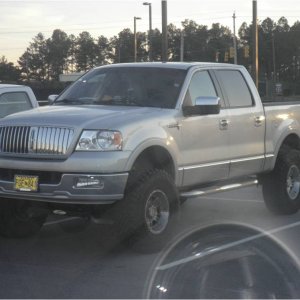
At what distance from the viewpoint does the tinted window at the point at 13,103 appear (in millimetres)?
9664

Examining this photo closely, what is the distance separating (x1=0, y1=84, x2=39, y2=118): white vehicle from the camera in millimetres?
9680

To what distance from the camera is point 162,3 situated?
2877cm

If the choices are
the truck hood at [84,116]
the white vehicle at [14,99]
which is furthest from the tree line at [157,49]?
the truck hood at [84,116]

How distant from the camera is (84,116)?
6.53 meters

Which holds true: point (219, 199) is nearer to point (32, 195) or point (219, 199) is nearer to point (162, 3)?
point (32, 195)

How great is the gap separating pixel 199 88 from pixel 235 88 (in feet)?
3.03

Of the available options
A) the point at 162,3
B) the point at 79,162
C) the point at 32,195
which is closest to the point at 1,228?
the point at 32,195

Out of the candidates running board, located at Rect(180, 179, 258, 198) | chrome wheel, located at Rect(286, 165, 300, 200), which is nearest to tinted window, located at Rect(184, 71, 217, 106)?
running board, located at Rect(180, 179, 258, 198)

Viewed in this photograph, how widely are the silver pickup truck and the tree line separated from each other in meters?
98.6

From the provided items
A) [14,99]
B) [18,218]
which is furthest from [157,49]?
[18,218]

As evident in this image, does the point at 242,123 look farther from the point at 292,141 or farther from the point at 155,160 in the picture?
the point at 155,160

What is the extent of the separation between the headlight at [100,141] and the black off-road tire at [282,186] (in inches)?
131

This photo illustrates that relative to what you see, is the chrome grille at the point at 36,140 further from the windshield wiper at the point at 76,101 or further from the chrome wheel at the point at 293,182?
the chrome wheel at the point at 293,182

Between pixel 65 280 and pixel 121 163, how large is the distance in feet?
4.36
